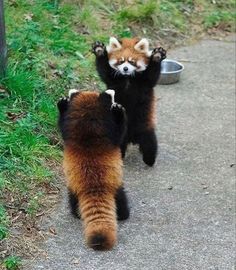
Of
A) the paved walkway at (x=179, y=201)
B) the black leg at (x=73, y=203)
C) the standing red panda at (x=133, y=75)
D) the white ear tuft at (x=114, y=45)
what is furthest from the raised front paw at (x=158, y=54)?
the black leg at (x=73, y=203)

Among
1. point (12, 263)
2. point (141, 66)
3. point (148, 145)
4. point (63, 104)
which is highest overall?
point (63, 104)

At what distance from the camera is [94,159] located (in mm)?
3906

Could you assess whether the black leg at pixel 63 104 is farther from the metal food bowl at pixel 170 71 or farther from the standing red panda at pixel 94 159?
the metal food bowl at pixel 170 71

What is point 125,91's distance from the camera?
4.79 m

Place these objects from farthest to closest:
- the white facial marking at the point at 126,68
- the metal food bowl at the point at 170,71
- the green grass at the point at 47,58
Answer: the metal food bowl at the point at 170,71, the white facial marking at the point at 126,68, the green grass at the point at 47,58

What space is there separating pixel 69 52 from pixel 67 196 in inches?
96.5

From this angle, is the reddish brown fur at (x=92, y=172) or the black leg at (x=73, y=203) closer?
the reddish brown fur at (x=92, y=172)

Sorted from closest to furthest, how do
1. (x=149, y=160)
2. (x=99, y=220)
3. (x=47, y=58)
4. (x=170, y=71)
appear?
(x=99, y=220) < (x=149, y=160) < (x=47, y=58) < (x=170, y=71)

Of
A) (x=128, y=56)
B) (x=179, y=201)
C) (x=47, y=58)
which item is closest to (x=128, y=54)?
(x=128, y=56)

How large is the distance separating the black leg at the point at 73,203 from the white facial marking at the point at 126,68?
1.13m

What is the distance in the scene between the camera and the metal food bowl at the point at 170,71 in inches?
267

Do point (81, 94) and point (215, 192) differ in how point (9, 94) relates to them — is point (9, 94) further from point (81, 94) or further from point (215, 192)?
point (215, 192)

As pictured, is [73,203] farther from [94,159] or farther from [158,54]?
[158,54]

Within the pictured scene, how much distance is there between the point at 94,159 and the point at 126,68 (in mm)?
1053
